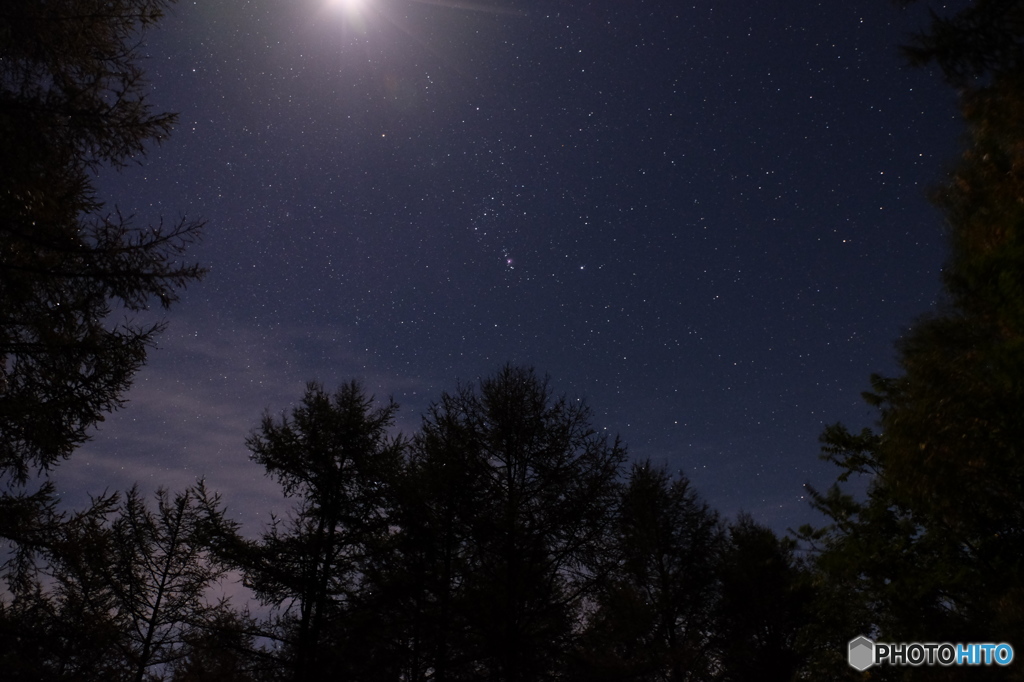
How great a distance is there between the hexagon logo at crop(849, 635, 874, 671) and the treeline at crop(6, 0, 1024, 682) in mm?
226

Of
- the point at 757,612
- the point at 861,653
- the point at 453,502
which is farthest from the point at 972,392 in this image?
the point at 757,612

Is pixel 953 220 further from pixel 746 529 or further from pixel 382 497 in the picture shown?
pixel 746 529

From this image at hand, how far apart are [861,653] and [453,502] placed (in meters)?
7.96

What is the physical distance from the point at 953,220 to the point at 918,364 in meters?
1.59

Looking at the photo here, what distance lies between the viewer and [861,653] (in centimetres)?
981

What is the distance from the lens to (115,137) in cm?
729

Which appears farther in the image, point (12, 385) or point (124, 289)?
point (12, 385)

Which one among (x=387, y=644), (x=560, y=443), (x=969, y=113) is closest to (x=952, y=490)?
(x=969, y=113)

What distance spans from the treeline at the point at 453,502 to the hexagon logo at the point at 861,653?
23 cm

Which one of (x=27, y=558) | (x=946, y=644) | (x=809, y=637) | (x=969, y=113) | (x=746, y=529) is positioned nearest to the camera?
(x=969, y=113)

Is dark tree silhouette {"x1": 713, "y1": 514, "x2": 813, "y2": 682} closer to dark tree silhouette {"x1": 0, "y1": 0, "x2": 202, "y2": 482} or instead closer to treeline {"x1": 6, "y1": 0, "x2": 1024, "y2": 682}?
treeline {"x1": 6, "y1": 0, "x2": 1024, "y2": 682}

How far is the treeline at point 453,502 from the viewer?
5.96m

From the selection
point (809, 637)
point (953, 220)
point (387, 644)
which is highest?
point (953, 220)

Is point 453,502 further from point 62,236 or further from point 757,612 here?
point 757,612
